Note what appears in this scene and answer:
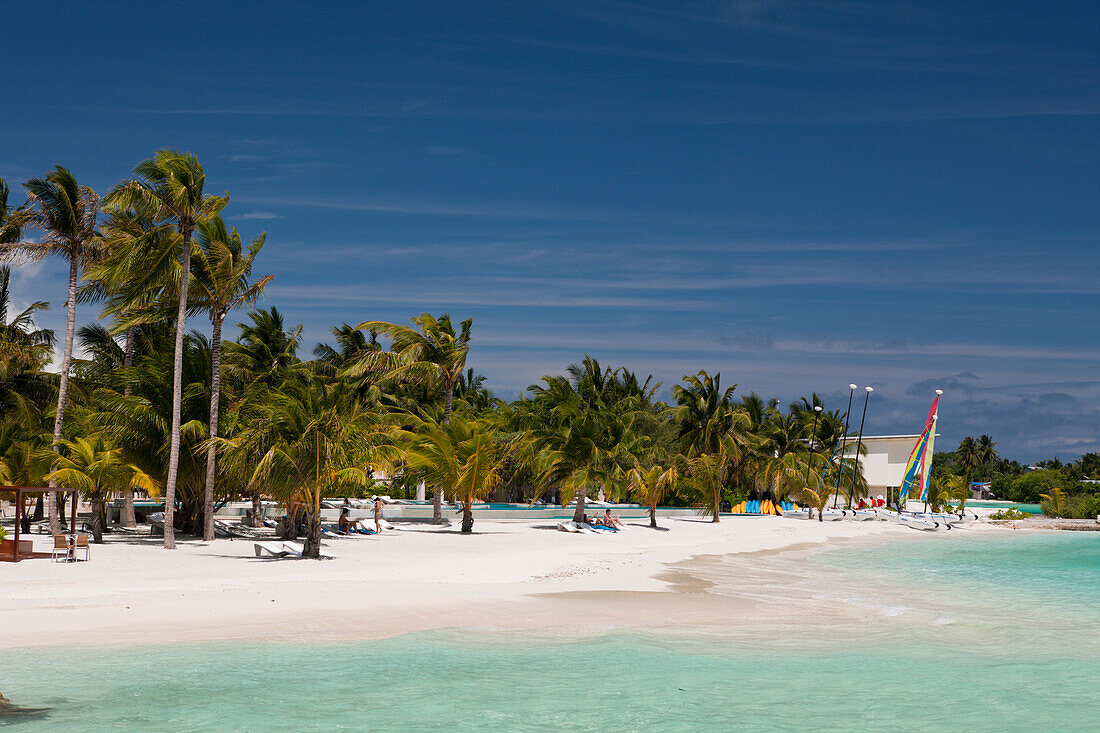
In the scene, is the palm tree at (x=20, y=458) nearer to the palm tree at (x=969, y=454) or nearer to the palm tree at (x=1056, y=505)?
the palm tree at (x=1056, y=505)

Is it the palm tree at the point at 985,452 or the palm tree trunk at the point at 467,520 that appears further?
the palm tree at the point at 985,452

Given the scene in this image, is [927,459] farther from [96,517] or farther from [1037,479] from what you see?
[96,517]

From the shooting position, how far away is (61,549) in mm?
18000

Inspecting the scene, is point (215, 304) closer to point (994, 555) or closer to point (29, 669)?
point (29, 669)

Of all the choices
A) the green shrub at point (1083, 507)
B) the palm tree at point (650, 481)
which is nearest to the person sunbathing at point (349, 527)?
the palm tree at point (650, 481)

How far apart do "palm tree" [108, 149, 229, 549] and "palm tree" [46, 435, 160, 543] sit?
1212mm

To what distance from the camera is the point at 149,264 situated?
2075 centimetres

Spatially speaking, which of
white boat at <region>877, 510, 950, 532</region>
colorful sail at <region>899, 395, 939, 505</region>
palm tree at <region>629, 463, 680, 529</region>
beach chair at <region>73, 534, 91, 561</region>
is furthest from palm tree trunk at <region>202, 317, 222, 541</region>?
colorful sail at <region>899, 395, 939, 505</region>

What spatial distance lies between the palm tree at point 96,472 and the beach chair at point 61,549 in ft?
4.96

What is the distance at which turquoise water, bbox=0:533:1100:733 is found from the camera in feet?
28.1

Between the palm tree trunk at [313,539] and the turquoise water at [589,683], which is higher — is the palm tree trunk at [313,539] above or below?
above

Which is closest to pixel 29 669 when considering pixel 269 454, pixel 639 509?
pixel 269 454

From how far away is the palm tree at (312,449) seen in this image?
18.3m

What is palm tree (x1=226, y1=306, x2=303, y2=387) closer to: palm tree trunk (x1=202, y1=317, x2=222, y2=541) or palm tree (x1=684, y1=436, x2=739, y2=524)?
palm tree trunk (x1=202, y1=317, x2=222, y2=541)
